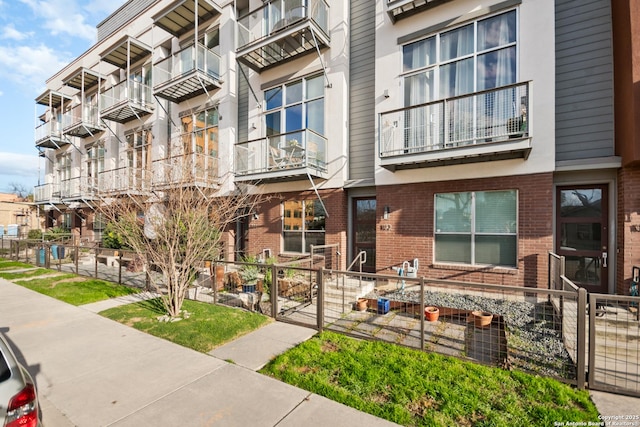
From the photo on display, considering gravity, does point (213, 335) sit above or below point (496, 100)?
below

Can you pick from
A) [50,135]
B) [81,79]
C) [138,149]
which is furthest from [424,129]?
[50,135]

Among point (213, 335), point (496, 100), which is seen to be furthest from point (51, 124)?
point (496, 100)

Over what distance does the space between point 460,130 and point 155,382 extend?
7440mm

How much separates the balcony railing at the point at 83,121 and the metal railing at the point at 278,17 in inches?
475

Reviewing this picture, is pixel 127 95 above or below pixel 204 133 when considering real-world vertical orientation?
above

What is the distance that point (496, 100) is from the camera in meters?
6.45

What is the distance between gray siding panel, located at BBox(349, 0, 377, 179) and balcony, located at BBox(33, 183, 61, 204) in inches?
791

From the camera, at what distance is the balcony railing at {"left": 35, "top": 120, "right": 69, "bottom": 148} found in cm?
1977

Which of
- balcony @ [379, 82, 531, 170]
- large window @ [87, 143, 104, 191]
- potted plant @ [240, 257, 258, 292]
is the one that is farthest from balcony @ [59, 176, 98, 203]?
balcony @ [379, 82, 531, 170]

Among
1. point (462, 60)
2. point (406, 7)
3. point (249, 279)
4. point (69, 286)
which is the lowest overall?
point (69, 286)

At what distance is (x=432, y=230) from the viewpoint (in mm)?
7645

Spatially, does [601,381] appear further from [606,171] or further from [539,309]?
[606,171]

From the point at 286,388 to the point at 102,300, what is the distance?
6546 mm

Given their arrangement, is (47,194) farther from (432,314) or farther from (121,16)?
(432,314)
